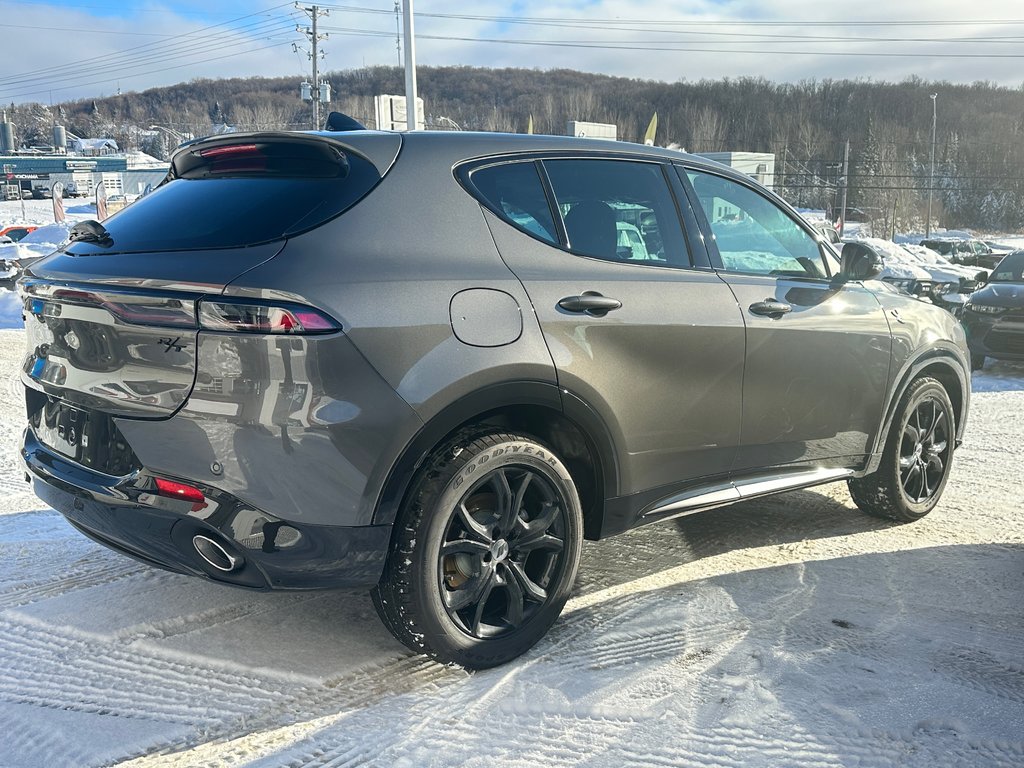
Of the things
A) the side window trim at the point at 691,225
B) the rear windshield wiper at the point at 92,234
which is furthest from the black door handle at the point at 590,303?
the rear windshield wiper at the point at 92,234

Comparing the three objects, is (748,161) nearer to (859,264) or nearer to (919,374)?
(919,374)

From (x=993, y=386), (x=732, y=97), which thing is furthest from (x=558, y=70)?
(x=993, y=386)

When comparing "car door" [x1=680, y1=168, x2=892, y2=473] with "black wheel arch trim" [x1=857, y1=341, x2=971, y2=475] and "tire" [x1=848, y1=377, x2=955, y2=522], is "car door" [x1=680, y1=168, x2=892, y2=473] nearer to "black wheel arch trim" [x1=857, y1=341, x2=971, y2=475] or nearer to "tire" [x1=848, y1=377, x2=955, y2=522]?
"black wheel arch trim" [x1=857, y1=341, x2=971, y2=475]

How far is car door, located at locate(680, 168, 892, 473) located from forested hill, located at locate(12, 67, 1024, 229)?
9095 cm

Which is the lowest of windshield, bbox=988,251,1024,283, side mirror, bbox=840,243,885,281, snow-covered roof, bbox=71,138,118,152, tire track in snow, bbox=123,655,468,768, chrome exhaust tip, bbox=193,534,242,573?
tire track in snow, bbox=123,655,468,768

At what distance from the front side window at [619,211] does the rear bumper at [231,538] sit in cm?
133

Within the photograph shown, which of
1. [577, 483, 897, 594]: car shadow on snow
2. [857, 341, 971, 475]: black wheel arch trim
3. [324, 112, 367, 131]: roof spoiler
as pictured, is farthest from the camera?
[857, 341, 971, 475]: black wheel arch trim

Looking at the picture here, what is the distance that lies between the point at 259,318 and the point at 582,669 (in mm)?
1591

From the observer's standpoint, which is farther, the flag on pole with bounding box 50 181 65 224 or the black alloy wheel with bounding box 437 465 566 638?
the flag on pole with bounding box 50 181 65 224

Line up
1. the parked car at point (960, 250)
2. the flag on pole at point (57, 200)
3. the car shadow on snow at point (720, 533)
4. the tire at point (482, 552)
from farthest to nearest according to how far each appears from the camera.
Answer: the parked car at point (960, 250) → the flag on pole at point (57, 200) → the car shadow on snow at point (720, 533) → the tire at point (482, 552)

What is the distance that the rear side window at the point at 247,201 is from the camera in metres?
2.79

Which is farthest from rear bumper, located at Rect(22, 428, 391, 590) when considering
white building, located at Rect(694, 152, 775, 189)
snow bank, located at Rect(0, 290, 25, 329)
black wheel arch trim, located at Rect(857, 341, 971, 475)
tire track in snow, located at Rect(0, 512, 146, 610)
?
white building, located at Rect(694, 152, 775, 189)

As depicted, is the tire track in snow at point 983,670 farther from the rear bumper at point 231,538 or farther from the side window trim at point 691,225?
the rear bumper at point 231,538

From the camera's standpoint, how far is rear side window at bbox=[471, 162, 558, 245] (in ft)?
10.4
